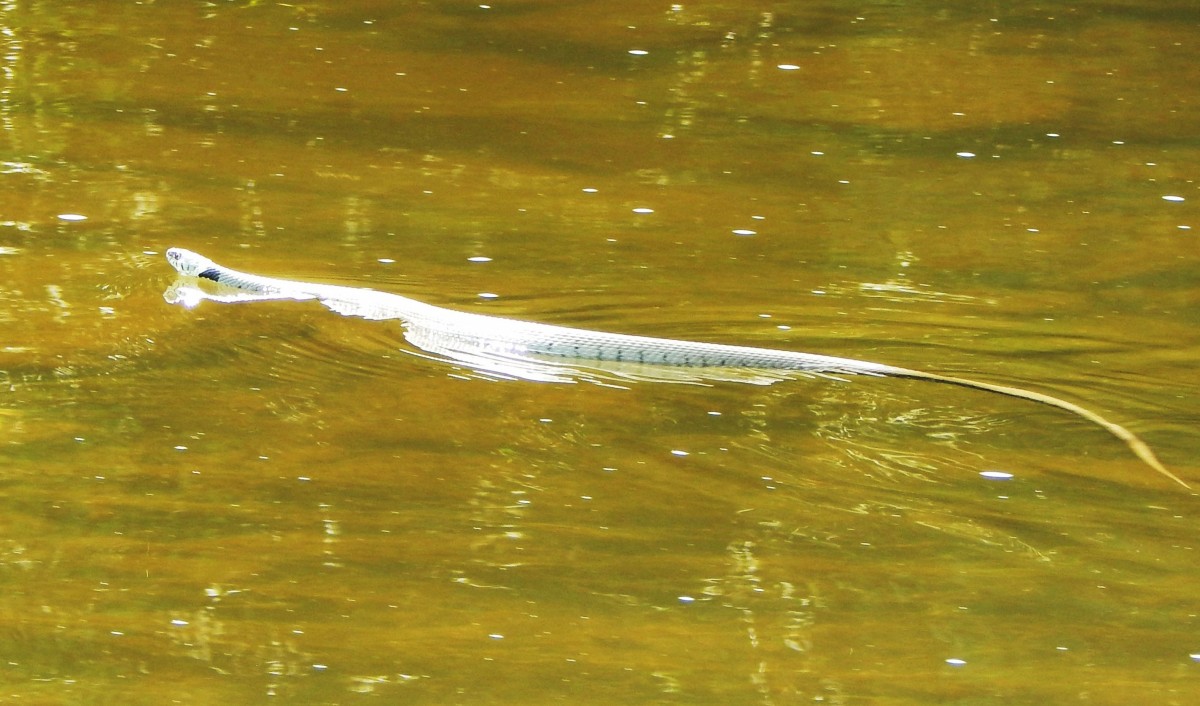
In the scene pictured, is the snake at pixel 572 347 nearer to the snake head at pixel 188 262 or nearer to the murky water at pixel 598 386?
the murky water at pixel 598 386

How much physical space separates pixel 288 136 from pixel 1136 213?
4096 millimetres

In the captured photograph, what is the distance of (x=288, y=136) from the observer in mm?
8078

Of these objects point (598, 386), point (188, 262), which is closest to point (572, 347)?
point (598, 386)

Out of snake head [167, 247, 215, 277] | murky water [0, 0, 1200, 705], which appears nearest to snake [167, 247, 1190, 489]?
murky water [0, 0, 1200, 705]

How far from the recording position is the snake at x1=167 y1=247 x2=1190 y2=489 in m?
5.30

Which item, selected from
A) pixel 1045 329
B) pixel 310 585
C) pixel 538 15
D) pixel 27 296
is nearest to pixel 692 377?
pixel 1045 329

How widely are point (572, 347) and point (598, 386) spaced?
315 millimetres

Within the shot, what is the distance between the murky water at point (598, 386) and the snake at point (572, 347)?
0.10 meters

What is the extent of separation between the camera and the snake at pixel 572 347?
5.30 meters

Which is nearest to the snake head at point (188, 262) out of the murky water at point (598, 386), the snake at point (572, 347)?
the murky water at point (598, 386)

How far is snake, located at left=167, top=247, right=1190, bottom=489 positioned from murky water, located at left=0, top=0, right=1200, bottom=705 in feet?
0.34

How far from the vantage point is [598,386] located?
17.2 feet

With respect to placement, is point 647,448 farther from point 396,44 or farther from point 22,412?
point 396,44

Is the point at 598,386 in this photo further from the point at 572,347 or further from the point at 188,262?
the point at 188,262
